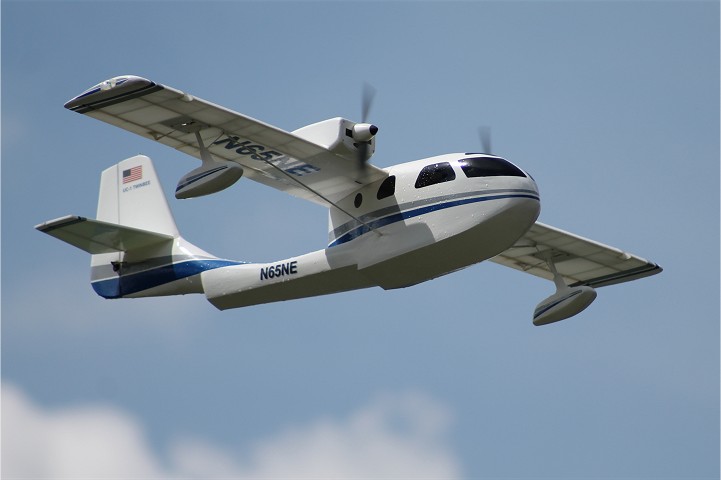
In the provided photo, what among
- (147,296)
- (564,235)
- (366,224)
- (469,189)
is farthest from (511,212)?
(147,296)

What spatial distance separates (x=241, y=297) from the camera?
95.2 ft

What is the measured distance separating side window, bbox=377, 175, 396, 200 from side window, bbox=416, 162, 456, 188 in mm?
635

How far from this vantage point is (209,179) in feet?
83.0

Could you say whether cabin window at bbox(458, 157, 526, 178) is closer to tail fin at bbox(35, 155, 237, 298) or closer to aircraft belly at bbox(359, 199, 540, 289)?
aircraft belly at bbox(359, 199, 540, 289)

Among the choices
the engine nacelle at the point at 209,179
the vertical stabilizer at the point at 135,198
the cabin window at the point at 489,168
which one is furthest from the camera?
the vertical stabilizer at the point at 135,198

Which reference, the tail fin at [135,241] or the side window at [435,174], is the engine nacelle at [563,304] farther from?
the tail fin at [135,241]

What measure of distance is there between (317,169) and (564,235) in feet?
21.0

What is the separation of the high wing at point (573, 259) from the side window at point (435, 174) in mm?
4456

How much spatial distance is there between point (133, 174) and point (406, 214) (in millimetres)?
9002


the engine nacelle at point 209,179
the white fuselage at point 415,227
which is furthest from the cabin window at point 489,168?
the engine nacelle at point 209,179

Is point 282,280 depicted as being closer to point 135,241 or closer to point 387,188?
point 387,188

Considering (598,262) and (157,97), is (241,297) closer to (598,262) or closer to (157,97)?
(157,97)

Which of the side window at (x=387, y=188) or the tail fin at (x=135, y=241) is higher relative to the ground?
the side window at (x=387, y=188)

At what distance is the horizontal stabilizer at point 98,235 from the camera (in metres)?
28.3
